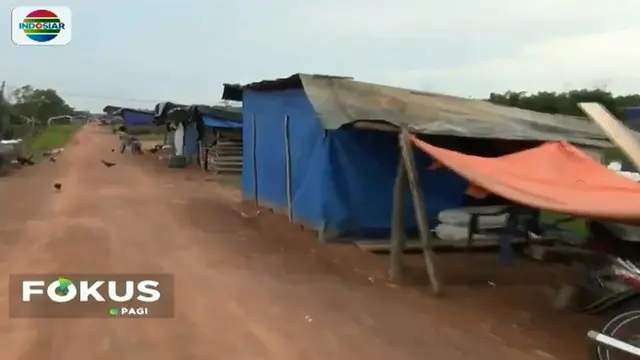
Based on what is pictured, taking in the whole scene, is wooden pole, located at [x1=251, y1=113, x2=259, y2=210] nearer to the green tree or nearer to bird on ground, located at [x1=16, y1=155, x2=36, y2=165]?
bird on ground, located at [x1=16, y1=155, x2=36, y2=165]

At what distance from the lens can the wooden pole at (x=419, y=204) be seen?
7953 millimetres

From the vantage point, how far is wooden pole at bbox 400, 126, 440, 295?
7.95 m

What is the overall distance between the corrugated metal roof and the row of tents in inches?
1.0

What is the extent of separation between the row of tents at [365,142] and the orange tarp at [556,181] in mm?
1767

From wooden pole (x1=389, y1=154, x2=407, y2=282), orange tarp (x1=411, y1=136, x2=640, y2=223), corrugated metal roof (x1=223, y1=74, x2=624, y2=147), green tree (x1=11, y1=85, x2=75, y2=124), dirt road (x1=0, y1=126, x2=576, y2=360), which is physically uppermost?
corrugated metal roof (x1=223, y1=74, x2=624, y2=147)

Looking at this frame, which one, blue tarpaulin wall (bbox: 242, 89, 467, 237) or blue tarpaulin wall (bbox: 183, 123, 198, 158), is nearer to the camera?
blue tarpaulin wall (bbox: 242, 89, 467, 237)

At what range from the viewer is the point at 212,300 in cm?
717

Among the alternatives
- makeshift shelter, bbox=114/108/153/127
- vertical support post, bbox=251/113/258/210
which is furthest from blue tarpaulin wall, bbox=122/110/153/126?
vertical support post, bbox=251/113/258/210

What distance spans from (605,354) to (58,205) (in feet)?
39.9

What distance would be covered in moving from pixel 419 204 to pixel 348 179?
10.8ft

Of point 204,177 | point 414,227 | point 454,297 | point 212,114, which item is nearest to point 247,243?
point 414,227

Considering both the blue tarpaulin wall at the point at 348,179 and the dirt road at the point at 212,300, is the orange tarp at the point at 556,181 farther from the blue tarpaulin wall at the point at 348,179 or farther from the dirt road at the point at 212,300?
the blue tarpaulin wall at the point at 348,179

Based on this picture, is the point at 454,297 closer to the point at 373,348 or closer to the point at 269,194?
the point at 373,348

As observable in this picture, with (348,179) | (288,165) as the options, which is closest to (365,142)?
(348,179)
